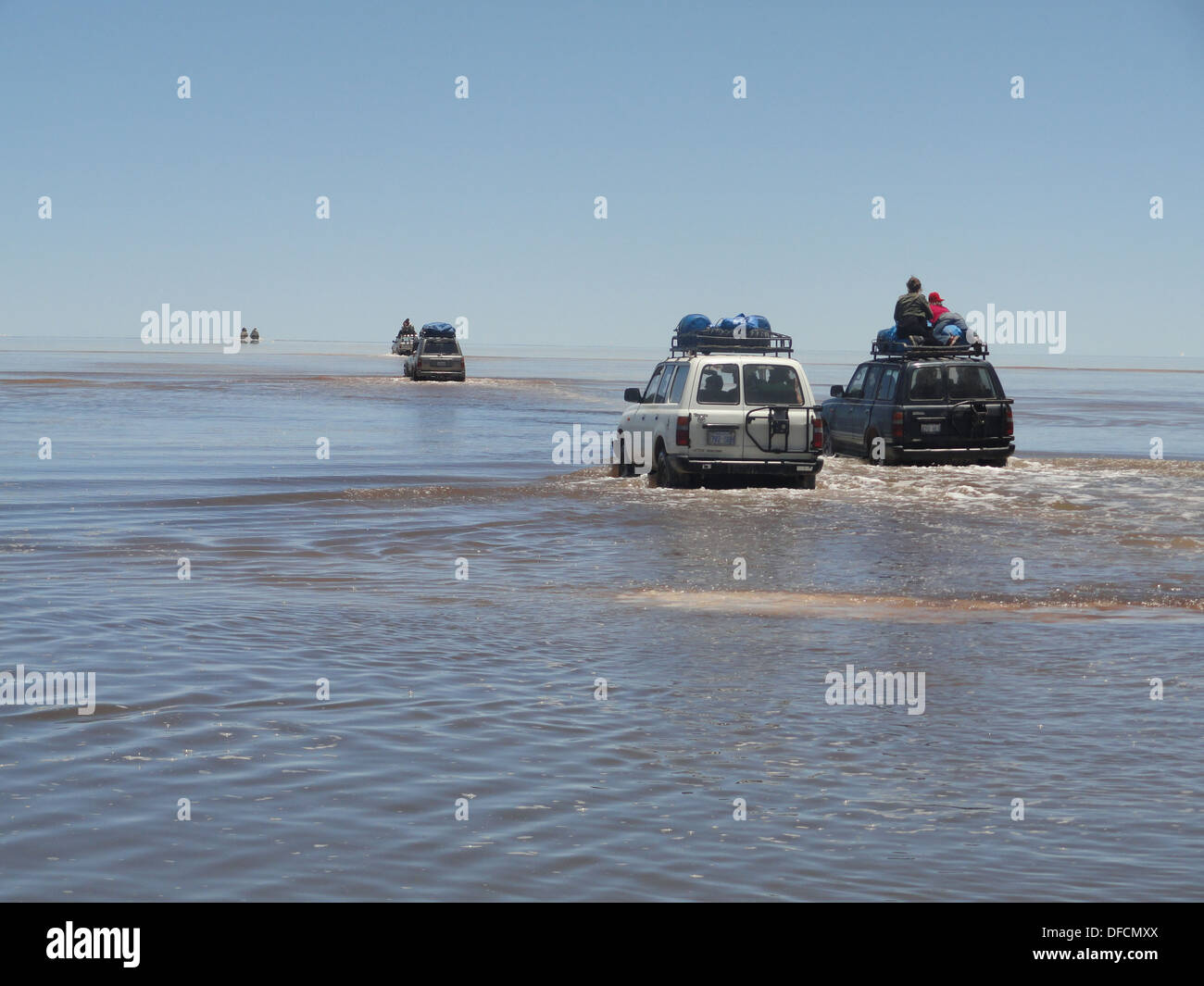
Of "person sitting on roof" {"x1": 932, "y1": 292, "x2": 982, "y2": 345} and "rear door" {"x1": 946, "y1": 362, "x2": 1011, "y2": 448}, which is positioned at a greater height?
"person sitting on roof" {"x1": 932, "y1": 292, "x2": 982, "y2": 345}

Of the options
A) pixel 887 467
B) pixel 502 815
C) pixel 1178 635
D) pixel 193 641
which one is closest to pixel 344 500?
pixel 887 467

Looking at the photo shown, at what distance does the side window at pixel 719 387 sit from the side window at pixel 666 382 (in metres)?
0.69

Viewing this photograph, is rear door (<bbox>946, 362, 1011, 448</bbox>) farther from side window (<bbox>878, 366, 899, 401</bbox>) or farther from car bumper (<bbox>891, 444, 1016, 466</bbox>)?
side window (<bbox>878, 366, 899, 401</bbox>)

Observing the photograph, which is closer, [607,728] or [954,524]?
[607,728]

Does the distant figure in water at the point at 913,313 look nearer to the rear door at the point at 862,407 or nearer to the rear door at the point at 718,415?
the rear door at the point at 862,407

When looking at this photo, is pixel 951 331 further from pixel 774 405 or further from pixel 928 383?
pixel 774 405

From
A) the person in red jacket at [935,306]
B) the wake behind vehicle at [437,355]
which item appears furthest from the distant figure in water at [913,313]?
the wake behind vehicle at [437,355]

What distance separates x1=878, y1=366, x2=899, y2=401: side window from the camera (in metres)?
23.0

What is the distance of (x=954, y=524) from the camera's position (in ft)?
59.2

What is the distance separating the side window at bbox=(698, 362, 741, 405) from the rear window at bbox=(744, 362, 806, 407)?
0.48 feet

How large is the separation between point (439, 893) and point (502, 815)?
3.16 ft

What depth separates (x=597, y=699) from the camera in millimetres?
→ 8461

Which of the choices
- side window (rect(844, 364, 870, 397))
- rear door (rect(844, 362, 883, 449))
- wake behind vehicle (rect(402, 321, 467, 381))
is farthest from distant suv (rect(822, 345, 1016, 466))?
wake behind vehicle (rect(402, 321, 467, 381))
